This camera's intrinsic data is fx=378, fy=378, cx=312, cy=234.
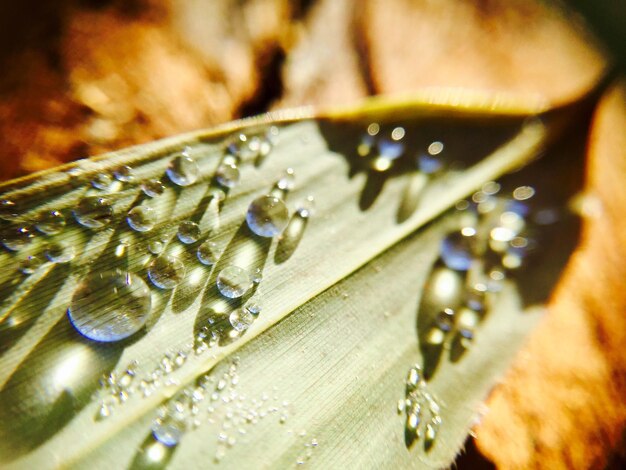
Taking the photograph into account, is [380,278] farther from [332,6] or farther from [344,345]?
[332,6]

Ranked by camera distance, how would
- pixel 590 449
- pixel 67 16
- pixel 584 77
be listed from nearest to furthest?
pixel 590 449
pixel 67 16
pixel 584 77

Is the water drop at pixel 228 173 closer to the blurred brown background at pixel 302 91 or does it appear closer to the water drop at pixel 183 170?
the water drop at pixel 183 170

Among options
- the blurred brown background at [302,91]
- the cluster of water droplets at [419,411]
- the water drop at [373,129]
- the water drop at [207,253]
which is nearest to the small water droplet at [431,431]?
the cluster of water droplets at [419,411]

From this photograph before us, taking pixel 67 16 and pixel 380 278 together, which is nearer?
pixel 380 278

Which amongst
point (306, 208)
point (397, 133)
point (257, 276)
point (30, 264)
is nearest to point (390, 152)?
point (397, 133)

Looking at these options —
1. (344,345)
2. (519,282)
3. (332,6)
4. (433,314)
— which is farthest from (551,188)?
(332,6)

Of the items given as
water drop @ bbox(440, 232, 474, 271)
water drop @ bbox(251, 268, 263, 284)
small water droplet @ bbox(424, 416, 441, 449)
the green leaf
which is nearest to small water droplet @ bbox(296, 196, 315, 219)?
the green leaf

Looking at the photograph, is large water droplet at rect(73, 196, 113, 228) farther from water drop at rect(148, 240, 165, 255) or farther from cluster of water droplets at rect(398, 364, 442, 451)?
cluster of water droplets at rect(398, 364, 442, 451)
